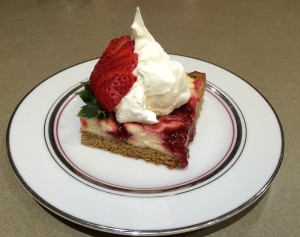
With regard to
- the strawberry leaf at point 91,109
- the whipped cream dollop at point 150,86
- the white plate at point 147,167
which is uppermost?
the whipped cream dollop at point 150,86

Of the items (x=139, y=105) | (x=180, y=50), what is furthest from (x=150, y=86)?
(x=180, y=50)

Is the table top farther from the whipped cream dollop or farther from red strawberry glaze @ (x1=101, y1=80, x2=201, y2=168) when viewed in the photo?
the whipped cream dollop

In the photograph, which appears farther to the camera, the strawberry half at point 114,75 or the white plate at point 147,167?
the strawberry half at point 114,75

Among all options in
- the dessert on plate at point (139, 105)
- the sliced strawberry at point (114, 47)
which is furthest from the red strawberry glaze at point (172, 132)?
the sliced strawberry at point (114, 47)

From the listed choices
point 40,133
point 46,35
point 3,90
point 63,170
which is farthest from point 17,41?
point 63,170

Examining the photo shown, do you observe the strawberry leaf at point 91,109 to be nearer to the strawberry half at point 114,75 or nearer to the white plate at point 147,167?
the strawberry half at point 114,75

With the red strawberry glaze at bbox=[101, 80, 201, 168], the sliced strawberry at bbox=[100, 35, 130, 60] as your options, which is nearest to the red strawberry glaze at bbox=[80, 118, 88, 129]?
the red strawberry glaze at bbox=[101, 80, 201, 168]

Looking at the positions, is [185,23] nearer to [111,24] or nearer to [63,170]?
[111,24]
